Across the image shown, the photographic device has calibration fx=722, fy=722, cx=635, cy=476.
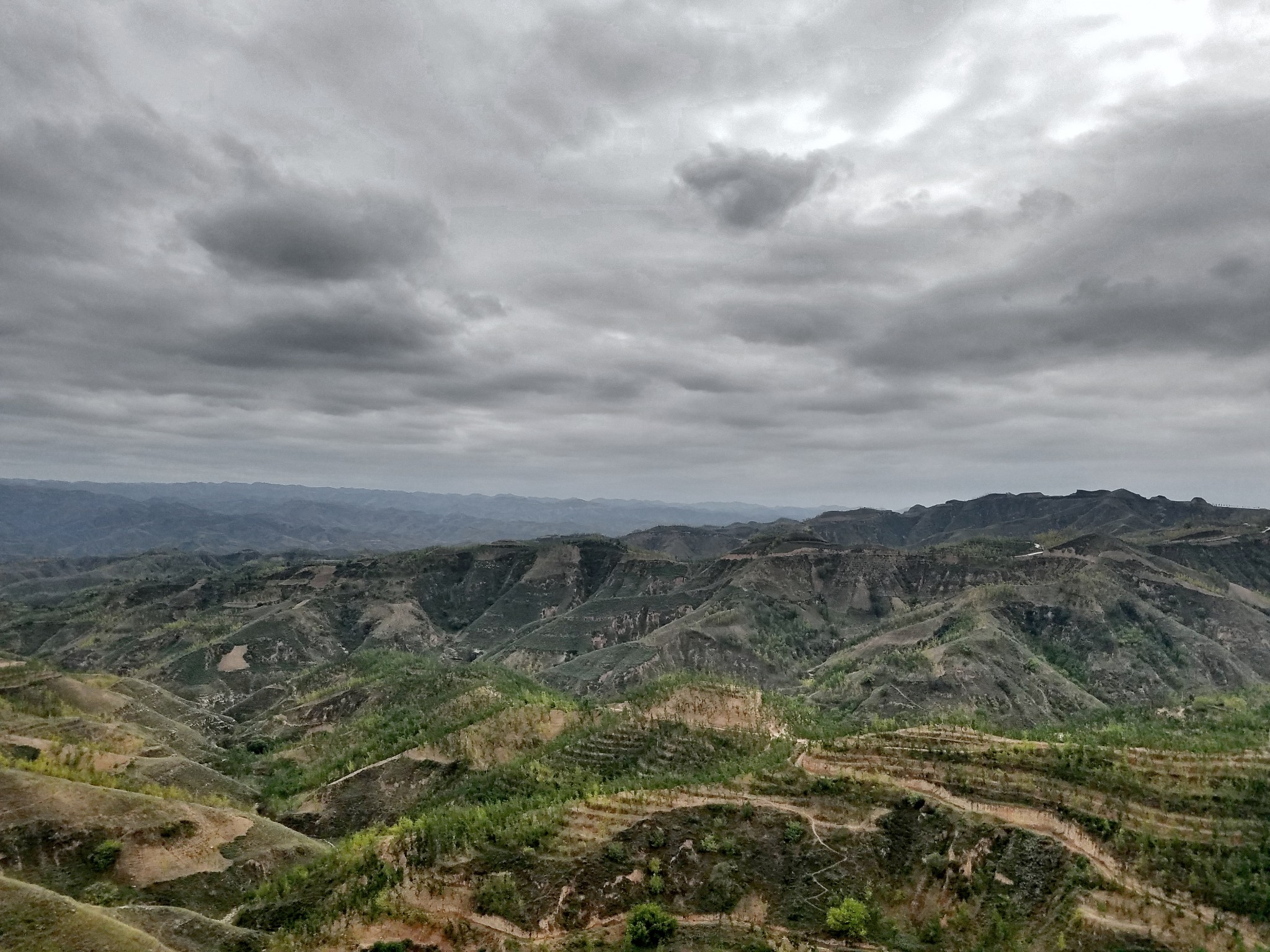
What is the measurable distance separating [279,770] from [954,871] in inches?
4591

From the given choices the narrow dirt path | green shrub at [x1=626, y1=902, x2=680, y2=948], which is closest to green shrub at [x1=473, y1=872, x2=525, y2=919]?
green shrub at [x1=626, y1=902, x2=680, y2=948]

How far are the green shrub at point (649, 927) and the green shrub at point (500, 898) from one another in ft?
35.3

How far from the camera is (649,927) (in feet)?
202

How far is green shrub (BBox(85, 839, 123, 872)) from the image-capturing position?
248 ft

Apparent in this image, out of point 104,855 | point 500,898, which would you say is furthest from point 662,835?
point 104,855

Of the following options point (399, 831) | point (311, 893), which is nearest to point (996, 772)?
point (399, 831)

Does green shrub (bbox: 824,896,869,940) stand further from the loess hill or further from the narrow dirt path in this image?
the narrow dirt path

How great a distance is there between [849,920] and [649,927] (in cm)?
1716

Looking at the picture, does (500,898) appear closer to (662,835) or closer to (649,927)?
(649,927)

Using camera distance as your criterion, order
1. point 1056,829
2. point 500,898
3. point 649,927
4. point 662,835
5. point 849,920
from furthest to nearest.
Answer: point 662,835 < point 1056,829 < point 500,898 < point 849,920 < point 649,927

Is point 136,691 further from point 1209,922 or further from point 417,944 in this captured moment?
point 1209,922

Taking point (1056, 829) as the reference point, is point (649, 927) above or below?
below

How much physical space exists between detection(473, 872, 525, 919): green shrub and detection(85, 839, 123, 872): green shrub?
134 ft

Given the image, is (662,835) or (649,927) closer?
(649,927)
